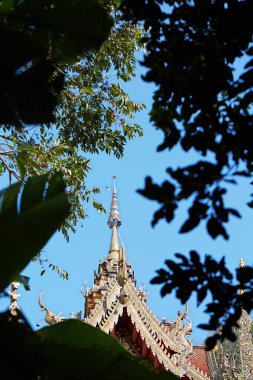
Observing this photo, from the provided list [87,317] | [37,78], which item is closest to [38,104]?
[37,78]

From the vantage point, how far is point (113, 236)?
1396cm

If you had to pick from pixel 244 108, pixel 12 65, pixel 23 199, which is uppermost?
pixel 244 108

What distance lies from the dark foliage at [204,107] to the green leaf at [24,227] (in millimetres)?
318

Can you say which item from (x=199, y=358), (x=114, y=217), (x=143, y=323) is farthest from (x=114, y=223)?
(x=143, y=323)

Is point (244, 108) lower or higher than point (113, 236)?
lower

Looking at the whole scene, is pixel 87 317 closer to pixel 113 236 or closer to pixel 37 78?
pixel 113 236

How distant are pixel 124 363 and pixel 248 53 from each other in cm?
116

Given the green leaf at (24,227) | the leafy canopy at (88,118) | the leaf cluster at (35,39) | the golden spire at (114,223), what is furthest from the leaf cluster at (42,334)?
the golden spire at (114,223)

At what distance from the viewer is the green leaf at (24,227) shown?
1.41 m

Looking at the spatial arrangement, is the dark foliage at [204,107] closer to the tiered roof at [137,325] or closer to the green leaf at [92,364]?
the green leaf at [92,364]

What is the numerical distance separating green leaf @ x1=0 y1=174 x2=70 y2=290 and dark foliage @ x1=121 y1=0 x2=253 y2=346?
0.32 meters

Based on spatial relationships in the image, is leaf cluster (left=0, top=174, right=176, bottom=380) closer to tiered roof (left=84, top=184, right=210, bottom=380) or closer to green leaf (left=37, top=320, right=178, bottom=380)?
green leaf (left=37, top=320, right=178, bottom=380)

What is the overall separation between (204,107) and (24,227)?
2.85 feet

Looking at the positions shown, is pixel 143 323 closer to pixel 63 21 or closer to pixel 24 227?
pixel 63 21
